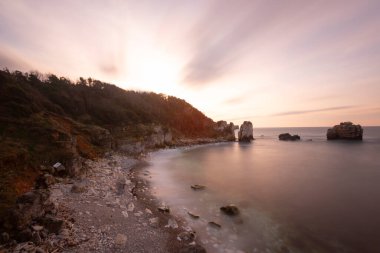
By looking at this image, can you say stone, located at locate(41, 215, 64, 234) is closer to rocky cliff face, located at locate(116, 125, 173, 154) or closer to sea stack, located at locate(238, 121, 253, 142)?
rocky cliff face, located at locate(116, 125, 173, 154)

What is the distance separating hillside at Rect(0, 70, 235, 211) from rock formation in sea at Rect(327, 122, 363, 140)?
216ft

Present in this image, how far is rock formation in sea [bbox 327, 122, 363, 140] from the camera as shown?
9199 centimetres

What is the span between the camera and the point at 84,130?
33.0 m

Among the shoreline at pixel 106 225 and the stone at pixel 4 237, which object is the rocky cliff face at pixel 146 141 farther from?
the stone at pixel 4 237

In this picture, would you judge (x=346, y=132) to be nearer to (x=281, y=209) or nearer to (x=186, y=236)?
(x=281, y=209)

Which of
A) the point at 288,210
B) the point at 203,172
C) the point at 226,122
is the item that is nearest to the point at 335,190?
the point at 288,210

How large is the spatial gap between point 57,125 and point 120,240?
19.7 metres

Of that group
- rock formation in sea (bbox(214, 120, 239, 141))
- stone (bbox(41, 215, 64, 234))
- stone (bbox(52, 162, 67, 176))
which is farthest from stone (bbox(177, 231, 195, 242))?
rock formation in sea (bbox(214, 120, 239, 141))

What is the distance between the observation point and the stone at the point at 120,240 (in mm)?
9173

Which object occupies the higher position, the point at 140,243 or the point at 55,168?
the point at 55,168

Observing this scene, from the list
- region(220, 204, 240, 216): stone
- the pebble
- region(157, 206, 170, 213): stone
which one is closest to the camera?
the pebble

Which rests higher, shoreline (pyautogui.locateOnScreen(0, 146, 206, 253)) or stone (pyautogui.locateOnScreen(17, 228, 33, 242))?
stone (pyautogui.locateOnScreen(17, 228, 33, 242))

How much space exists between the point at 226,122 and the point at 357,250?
101285 mm

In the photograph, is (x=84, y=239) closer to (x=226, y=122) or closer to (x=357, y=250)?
(x=357, y=250)
